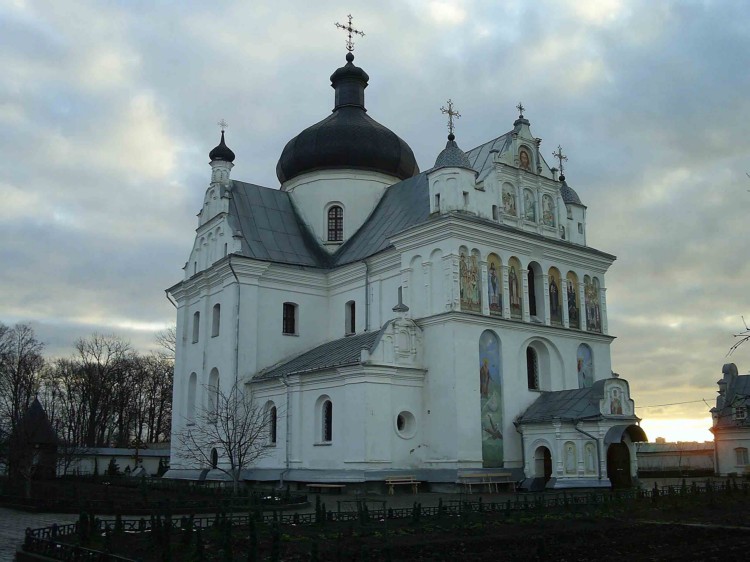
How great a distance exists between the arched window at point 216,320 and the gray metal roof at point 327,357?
385cm

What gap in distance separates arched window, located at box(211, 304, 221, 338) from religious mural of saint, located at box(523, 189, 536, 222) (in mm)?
15094

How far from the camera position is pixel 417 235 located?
3238cm

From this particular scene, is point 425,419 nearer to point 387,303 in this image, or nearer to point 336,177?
point 387,303

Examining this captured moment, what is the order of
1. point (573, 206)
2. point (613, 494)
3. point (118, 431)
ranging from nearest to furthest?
1. point (613, 494)
2. point (573, 206)
3. point (118, 431)

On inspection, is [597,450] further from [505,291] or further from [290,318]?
[290,318]

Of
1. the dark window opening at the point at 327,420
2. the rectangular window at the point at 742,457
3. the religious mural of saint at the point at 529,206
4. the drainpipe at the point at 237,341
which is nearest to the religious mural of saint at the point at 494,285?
the religious mural of saint at the point at 529,206

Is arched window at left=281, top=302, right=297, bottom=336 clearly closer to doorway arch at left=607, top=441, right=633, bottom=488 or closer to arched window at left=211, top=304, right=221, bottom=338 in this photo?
arched window at left=211, top=304, right=221, bottom=338

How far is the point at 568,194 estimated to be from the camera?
37.9 m

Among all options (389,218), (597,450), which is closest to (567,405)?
(597,450)

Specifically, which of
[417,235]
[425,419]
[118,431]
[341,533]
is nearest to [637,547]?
[341,533]

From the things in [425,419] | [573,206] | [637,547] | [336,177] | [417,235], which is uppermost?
[336,177]

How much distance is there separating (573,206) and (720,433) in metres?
19.6

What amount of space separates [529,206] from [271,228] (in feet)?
41.9

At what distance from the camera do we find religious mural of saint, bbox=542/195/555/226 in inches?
1396
